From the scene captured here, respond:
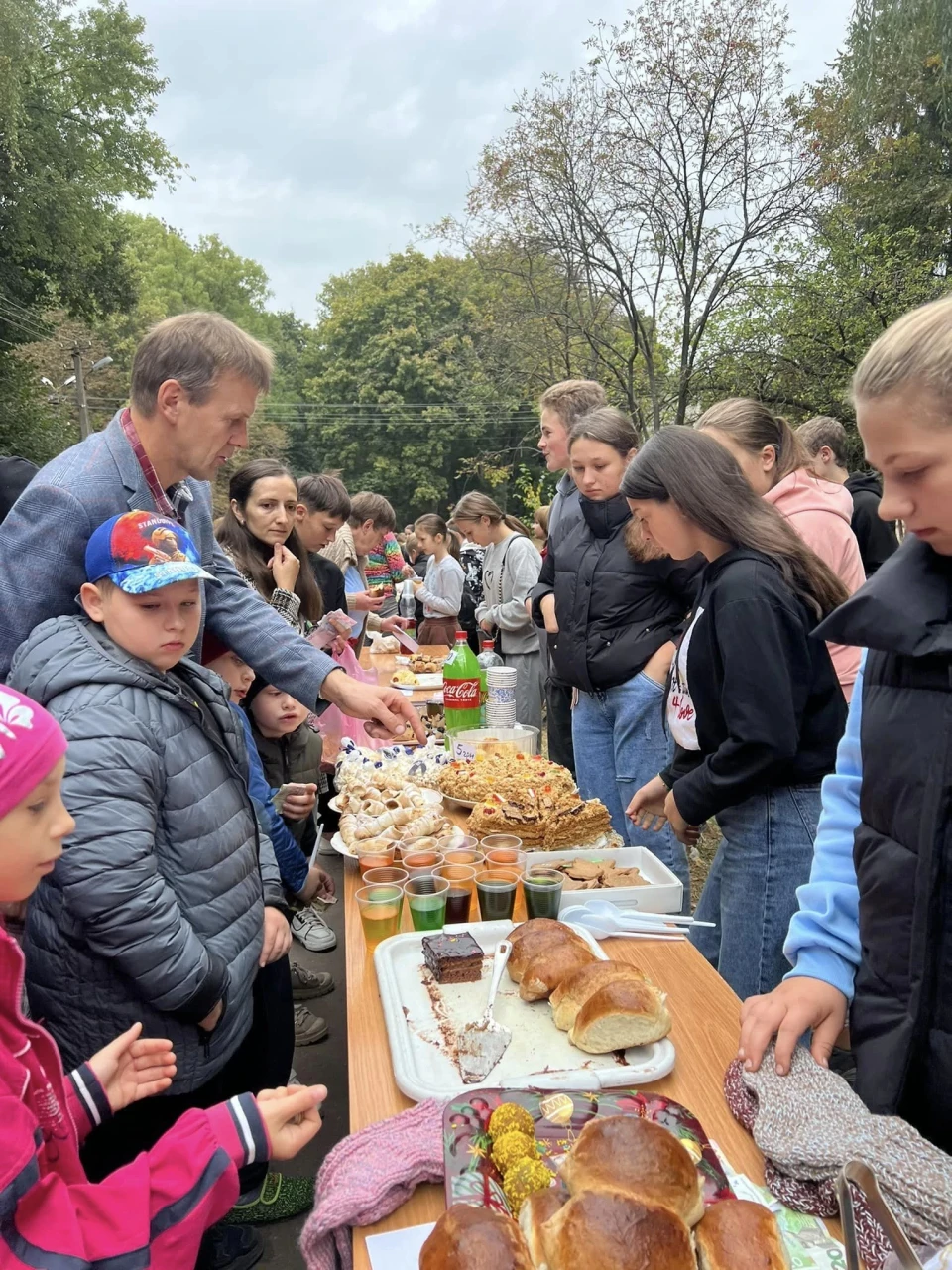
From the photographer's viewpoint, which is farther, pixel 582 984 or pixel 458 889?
pixel 458 889

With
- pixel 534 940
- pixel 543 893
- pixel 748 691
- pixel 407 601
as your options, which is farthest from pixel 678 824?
pixel 407 601

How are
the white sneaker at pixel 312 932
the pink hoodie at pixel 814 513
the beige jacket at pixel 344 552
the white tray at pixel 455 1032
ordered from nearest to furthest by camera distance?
the white tray at pixel 455 1032
the pink hoodie at pixel 814 513
the white sneaker at pixel 312 932
the beige jacket at pixel 344 552

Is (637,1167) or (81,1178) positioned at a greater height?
(637,1167)

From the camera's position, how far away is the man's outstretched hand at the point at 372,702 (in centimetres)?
264

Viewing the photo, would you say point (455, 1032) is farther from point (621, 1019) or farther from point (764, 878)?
point (764, 878)

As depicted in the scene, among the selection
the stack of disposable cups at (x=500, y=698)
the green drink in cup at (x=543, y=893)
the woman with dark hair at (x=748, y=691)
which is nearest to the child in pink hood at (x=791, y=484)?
the woman with dark hair at (x=748, y=691)

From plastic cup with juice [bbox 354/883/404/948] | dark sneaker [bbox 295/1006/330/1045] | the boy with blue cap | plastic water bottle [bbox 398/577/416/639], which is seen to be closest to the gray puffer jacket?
the boy with blue cap

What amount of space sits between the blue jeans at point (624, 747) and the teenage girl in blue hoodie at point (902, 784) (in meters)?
2.18

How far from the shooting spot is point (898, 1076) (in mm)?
1192

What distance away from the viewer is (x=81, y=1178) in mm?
1350

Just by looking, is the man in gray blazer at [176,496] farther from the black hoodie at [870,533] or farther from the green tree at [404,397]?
the green tree at [404,397]

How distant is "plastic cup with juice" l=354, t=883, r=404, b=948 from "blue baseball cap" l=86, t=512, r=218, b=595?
2.80 feet

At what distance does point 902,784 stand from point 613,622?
2.59m

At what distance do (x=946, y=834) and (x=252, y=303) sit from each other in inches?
2245
